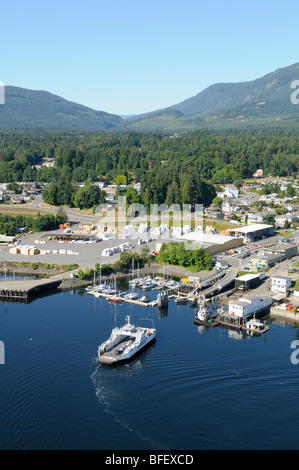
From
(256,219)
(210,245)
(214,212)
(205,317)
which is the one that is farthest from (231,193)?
(205,317)

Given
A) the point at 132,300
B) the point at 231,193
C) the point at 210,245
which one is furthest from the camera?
the point at 231,193

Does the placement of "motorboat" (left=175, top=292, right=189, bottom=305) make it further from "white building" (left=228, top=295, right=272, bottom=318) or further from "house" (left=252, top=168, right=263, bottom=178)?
"house" (left=252, top=168, right=263, bottom=178)

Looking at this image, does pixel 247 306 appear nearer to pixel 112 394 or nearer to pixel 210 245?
pixel 112 394

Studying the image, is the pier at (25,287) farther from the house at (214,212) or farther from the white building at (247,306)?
the house at (214,212)

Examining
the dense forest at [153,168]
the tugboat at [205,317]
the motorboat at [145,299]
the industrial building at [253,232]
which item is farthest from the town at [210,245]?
the dense forest at [153,168]

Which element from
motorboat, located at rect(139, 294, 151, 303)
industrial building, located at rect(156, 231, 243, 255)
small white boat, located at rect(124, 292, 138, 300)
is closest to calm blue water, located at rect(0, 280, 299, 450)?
motorboat, located at rect(139, 294, 151, 303)
